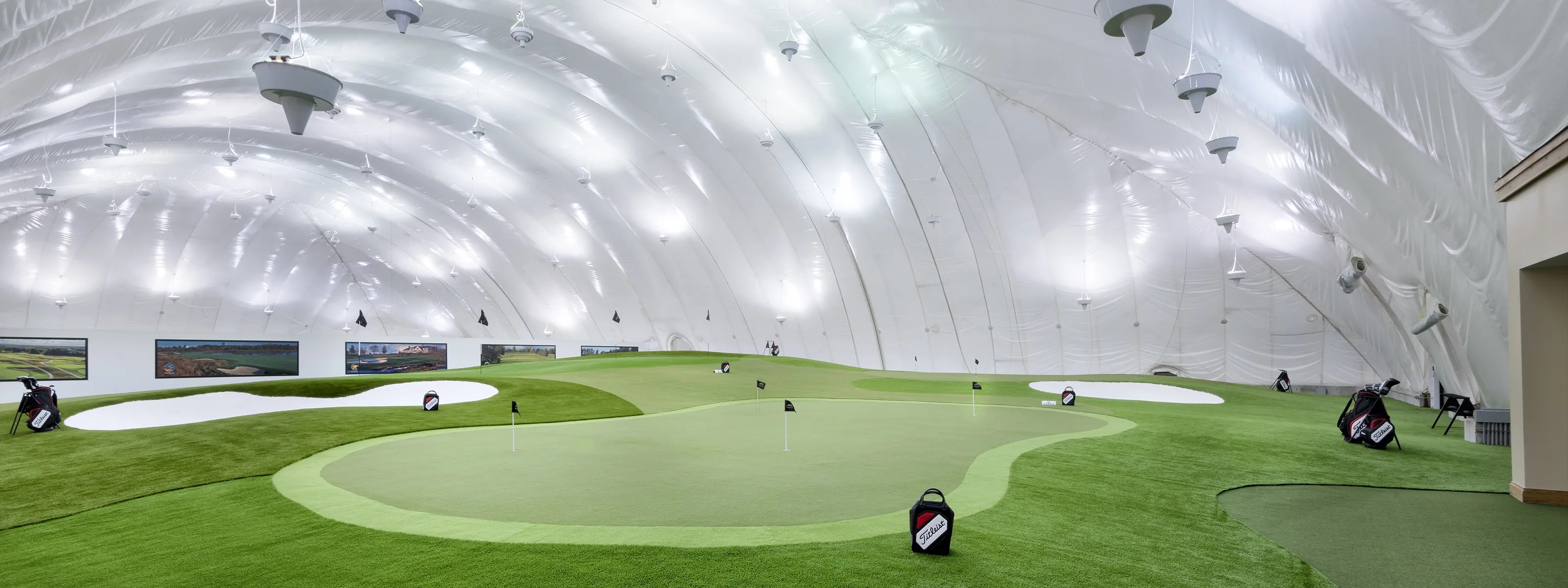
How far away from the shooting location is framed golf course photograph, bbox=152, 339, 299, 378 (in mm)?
25172

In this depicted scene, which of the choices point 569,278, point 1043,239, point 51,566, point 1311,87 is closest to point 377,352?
point 569,278

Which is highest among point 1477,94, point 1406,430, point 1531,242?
point 1477,94

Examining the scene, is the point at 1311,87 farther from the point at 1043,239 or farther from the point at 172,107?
the point at 172,107

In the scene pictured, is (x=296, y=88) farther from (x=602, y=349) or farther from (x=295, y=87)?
(x=602, y=349)

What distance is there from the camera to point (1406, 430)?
36.4 ft

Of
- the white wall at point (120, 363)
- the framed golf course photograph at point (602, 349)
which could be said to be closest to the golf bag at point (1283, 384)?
the framed golf course photograph at point (602, 349)

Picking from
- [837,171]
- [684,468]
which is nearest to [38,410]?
[684,468]

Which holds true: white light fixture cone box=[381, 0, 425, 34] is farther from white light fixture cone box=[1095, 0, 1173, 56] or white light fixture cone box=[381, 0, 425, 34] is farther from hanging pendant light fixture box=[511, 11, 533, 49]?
white light fixture cone box=[1095, 0, 1173, 56]

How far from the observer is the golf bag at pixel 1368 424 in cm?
884

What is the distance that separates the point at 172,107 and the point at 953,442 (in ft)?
82.0

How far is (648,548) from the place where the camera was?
159 inches

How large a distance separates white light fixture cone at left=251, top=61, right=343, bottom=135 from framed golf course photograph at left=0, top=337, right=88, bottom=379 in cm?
2588

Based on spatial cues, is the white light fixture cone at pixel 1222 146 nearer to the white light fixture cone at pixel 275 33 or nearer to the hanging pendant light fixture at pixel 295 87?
the hanging pendant light fixture at pixel 295 87

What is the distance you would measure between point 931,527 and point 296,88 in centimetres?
631
